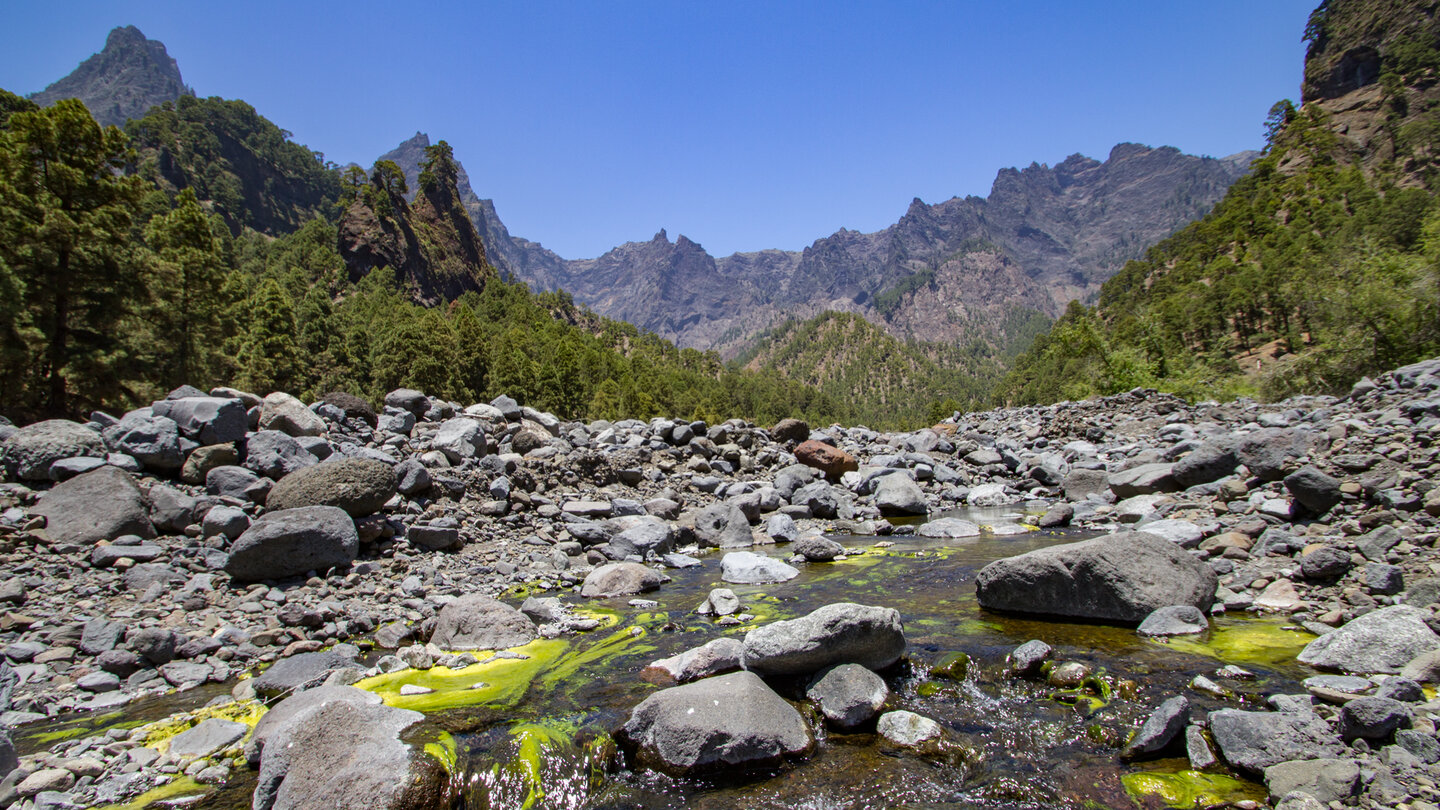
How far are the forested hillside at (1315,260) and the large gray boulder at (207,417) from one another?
40.7 meters

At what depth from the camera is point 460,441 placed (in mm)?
16484

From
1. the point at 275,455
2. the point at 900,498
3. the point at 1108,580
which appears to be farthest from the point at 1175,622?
the point at 275,455

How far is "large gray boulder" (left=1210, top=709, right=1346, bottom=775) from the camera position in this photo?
172 inches

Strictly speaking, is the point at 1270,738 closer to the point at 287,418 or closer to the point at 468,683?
the point at 468,683

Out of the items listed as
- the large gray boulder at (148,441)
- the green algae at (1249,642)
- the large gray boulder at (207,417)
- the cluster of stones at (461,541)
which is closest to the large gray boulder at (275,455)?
the cluster of stones at (461,541)

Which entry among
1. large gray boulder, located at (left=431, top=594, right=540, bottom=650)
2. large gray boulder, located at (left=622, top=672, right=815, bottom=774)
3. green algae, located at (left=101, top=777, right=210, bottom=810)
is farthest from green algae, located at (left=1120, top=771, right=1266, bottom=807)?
green algae, located at (left=101, top=777, right=210, bottom=810)

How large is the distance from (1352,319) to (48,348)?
50922 millimetres

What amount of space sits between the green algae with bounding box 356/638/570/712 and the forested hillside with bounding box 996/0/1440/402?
3546 centimetres

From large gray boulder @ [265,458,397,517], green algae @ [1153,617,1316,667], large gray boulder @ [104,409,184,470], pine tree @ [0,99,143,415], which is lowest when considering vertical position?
green algae @ [1153,617,1316,667]

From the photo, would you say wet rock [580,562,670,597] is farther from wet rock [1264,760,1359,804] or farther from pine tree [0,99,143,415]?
pine tree [0,99,143,415]

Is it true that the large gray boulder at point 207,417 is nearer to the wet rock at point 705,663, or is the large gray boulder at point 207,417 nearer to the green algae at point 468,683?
the green algae at point 468,683

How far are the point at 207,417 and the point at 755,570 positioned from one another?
12278mm

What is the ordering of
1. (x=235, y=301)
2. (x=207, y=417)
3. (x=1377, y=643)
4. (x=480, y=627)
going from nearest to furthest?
(x=1377, y=643), (x=480, y=627), (x=207, y=417), (x=235, y=301)

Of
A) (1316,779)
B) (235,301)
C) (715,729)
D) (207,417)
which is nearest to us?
(1316,779)
